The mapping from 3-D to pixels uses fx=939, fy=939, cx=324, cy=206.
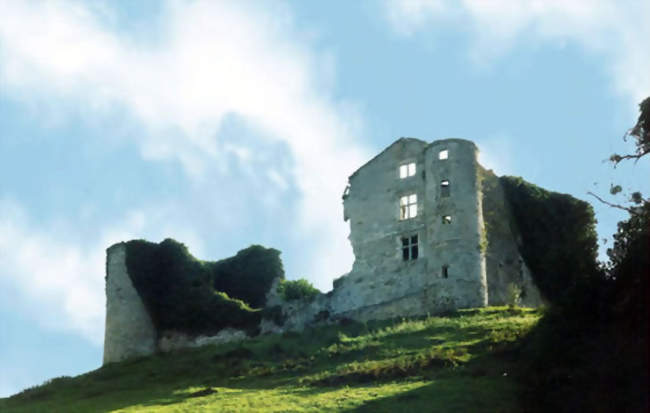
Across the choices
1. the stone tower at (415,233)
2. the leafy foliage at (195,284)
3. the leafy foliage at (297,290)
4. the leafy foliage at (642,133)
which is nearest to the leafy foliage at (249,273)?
the leafy foliage at (195,284)

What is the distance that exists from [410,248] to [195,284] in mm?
14081

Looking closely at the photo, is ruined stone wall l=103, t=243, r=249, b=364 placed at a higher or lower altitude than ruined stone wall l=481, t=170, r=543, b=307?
lower

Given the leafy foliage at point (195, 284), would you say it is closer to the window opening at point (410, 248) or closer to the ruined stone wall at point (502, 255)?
the window opening at point (410, 248)

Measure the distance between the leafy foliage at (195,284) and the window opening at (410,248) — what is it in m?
9.44

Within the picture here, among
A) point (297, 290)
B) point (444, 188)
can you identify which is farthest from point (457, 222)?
point (297, 290)

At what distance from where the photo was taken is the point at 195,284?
5766 centimetres

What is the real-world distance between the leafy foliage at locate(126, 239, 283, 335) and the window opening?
9.44 meters

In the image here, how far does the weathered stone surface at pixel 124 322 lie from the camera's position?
180 feet

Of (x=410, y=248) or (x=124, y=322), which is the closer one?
(x=410, y=248)

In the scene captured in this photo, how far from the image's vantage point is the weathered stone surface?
180 ft

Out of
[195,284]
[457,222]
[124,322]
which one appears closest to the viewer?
[457,222]

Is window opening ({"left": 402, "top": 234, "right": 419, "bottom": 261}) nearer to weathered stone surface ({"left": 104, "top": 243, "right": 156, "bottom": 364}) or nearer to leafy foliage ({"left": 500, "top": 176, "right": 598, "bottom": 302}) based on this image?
leafy foliage ({"left": 500, "top": 176, "right": 598, "bottom": 302})

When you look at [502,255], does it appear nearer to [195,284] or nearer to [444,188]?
[444,188]

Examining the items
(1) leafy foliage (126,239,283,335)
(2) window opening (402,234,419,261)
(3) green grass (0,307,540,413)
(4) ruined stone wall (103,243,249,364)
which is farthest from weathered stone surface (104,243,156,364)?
(2) window opening (402,234,419,261)
